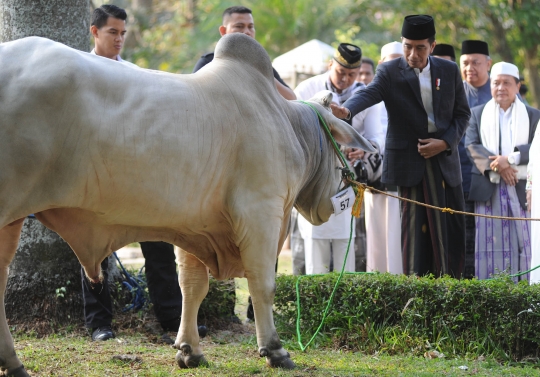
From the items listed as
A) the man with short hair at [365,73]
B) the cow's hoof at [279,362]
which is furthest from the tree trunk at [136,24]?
the cow's hoof at [279,362]

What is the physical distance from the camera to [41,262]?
6266 millimetres

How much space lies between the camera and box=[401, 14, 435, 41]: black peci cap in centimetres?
654

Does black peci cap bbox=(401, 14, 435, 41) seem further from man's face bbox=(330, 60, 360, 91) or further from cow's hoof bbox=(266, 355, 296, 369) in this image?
cow's hoof bbox=(266, 355, 296, 369)

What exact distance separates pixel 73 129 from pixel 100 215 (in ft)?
1.82

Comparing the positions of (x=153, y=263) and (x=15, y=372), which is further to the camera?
(x=153, y=263)

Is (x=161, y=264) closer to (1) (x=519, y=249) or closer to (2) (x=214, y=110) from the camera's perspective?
(2) (x=214, y=110)

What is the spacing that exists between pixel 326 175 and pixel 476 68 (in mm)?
4192

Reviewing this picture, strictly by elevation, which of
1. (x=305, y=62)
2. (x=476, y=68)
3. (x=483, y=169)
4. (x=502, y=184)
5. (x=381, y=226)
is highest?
(x=305, y=62)

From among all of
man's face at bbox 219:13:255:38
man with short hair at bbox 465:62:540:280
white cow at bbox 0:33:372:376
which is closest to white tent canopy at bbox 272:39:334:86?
man with short hair at bbox 465:62:540:280

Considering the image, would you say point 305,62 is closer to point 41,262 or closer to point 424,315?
point 41,262

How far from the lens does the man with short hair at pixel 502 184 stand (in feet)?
26.4

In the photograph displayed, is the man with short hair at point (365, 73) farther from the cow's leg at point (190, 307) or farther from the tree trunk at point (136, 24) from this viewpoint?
the tree trunk at point (136, 24)

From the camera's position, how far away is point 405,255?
6895mm

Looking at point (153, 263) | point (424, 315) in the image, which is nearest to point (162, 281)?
point (153, 263)
